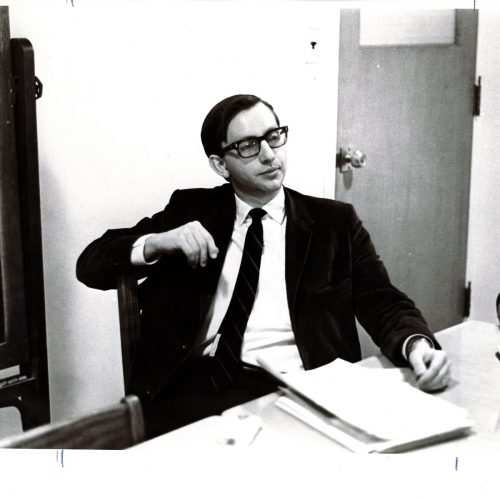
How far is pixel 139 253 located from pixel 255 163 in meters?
0.30

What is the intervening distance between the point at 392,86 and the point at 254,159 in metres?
0.35

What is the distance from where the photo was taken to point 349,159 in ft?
4.35

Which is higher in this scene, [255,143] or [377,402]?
[255,143]

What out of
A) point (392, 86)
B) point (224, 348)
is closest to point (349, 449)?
point (224, 348)

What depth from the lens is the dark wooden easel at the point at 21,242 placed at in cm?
111

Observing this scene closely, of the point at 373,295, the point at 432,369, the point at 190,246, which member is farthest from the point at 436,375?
the point at 190,246

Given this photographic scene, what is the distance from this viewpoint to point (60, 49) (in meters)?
1.12

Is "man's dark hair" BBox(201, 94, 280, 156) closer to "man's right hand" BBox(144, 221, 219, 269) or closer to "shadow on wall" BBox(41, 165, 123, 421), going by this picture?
"man's right hand" BBox(144, 221, 219, 269)

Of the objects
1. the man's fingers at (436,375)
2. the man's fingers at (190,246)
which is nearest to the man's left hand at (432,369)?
the man's fingers at (436,375)

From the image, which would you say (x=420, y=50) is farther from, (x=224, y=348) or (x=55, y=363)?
(x=55, y=363)

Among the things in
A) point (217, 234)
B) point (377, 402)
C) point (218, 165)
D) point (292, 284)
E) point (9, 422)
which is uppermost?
point (218, 165)

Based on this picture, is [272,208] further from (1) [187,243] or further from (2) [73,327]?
(2) [73,327]

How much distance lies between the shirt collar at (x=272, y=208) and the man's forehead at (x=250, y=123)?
0.13m

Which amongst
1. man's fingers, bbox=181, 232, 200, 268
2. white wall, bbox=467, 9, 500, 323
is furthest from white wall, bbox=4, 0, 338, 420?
white wall, bbox=467, 9, 500, 323
